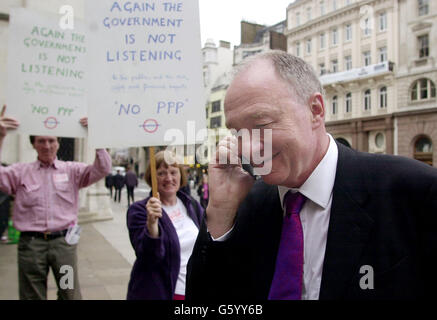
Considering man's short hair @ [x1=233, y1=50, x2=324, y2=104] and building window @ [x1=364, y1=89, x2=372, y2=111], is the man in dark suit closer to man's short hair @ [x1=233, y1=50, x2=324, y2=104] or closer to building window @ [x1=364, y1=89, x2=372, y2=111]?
man's short hair @ [x1=233, y1=50, x2=324, y2=104]

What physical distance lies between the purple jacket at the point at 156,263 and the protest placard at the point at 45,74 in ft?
3.72

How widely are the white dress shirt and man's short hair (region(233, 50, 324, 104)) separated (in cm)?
20

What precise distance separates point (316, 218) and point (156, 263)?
5.50 ft

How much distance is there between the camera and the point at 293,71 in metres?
1.07

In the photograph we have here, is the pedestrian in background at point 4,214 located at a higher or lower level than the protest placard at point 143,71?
lower

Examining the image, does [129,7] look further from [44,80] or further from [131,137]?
[44,80]

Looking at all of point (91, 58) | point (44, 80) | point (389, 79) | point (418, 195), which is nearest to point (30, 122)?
point (44, 80)

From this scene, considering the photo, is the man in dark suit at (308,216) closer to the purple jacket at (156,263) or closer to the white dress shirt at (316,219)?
the white dress shirt at (316,219)

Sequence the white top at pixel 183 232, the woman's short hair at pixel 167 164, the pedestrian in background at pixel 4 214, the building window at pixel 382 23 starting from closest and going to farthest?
the white top at pixel 183 232 → the woman's short hair at pixel 167 164 → the pedestrian in background at pixel 4 214 → the building window at pixel 382 23

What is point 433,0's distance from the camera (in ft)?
60.1

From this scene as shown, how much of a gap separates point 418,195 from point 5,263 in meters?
6.40

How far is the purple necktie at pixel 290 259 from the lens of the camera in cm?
106

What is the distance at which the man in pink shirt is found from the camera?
3027 millimetres

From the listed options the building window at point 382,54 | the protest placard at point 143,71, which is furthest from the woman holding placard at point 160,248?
the building window at point 382,54
